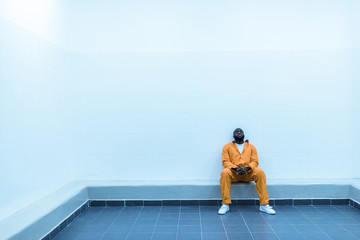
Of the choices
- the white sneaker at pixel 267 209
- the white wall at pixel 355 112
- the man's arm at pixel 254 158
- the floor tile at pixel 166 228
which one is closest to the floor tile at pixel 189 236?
the floor tile at pixel 166 228

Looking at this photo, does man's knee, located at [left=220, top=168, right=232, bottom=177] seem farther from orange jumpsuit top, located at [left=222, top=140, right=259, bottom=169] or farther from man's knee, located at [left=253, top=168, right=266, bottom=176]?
man's knee, located at [left=253, top=168, right=266, bottom=176]

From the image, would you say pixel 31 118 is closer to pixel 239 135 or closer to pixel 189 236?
pixel 189 236

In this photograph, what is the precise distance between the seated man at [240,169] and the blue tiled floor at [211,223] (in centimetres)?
16

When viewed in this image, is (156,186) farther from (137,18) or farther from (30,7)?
(30,7)

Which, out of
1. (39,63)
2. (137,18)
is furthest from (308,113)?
(39,63)

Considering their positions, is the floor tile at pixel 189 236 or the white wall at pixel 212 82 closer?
the floor tile at pixel 189 236

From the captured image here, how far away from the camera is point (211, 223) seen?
3.15 metres

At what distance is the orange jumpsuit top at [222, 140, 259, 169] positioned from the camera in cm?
371

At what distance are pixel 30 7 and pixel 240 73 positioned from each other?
103 inches

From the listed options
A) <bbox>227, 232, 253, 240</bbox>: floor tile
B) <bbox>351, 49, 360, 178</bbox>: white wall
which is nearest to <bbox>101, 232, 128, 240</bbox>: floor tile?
<bbox>227, 232, 253, 240</bbox>: floor tile

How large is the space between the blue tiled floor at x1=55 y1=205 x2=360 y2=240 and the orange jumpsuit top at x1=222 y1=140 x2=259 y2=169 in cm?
55

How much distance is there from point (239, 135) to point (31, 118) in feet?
8.06

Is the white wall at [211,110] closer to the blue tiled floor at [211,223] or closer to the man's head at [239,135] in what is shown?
the man's head at [239,135]

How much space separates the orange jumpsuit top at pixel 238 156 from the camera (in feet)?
12.2
